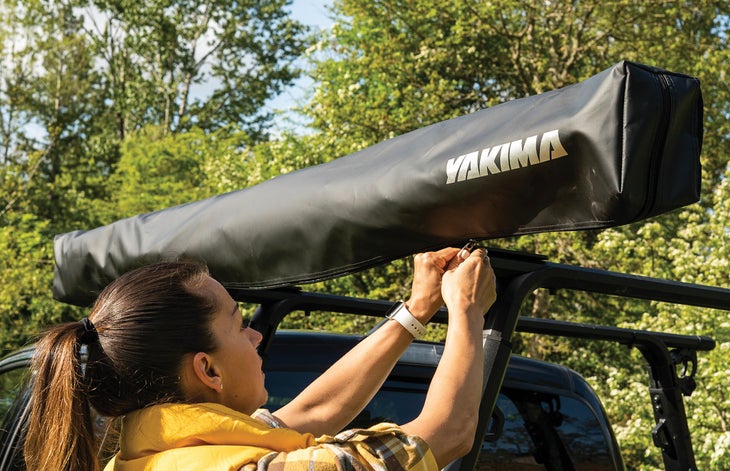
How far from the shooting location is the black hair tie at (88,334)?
1.78m

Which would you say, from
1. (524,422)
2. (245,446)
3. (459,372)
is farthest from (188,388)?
(524,422)

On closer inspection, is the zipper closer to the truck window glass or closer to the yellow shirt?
the yellow shirt

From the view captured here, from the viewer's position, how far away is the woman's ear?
5.72 ft

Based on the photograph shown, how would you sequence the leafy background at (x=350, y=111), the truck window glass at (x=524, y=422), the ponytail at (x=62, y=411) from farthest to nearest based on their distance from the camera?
the leafy background at (x=350, y=111) → the truck window glass at (x=524, y=422) → the ponytail at (x=62, y=411)

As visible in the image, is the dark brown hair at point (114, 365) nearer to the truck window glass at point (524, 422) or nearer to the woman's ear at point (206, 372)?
the woman's ear at point (206, 372)

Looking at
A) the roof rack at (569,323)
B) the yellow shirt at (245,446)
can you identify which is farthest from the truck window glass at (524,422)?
the yellow shirt at (245,446)

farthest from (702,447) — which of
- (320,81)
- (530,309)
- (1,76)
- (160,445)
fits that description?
(1,76)

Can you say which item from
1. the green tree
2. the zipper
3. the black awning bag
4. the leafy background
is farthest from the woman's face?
the green tree

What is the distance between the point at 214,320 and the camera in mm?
1790

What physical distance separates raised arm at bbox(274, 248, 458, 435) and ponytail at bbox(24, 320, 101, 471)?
54 cm

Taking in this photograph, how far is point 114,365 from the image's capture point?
1.76 metres

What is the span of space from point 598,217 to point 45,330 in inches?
44.0

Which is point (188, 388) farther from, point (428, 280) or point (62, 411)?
point (428, 280)

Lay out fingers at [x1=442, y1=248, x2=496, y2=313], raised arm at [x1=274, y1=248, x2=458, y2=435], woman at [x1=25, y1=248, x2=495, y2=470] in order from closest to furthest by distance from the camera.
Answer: woman at [x1=25, y1=248, x2=495, y2=470] → fingers at [x1=442, y1=248, x2=496, y2=313] → raised arm at [x1=274, y1=248, x2=458, y2=435]
